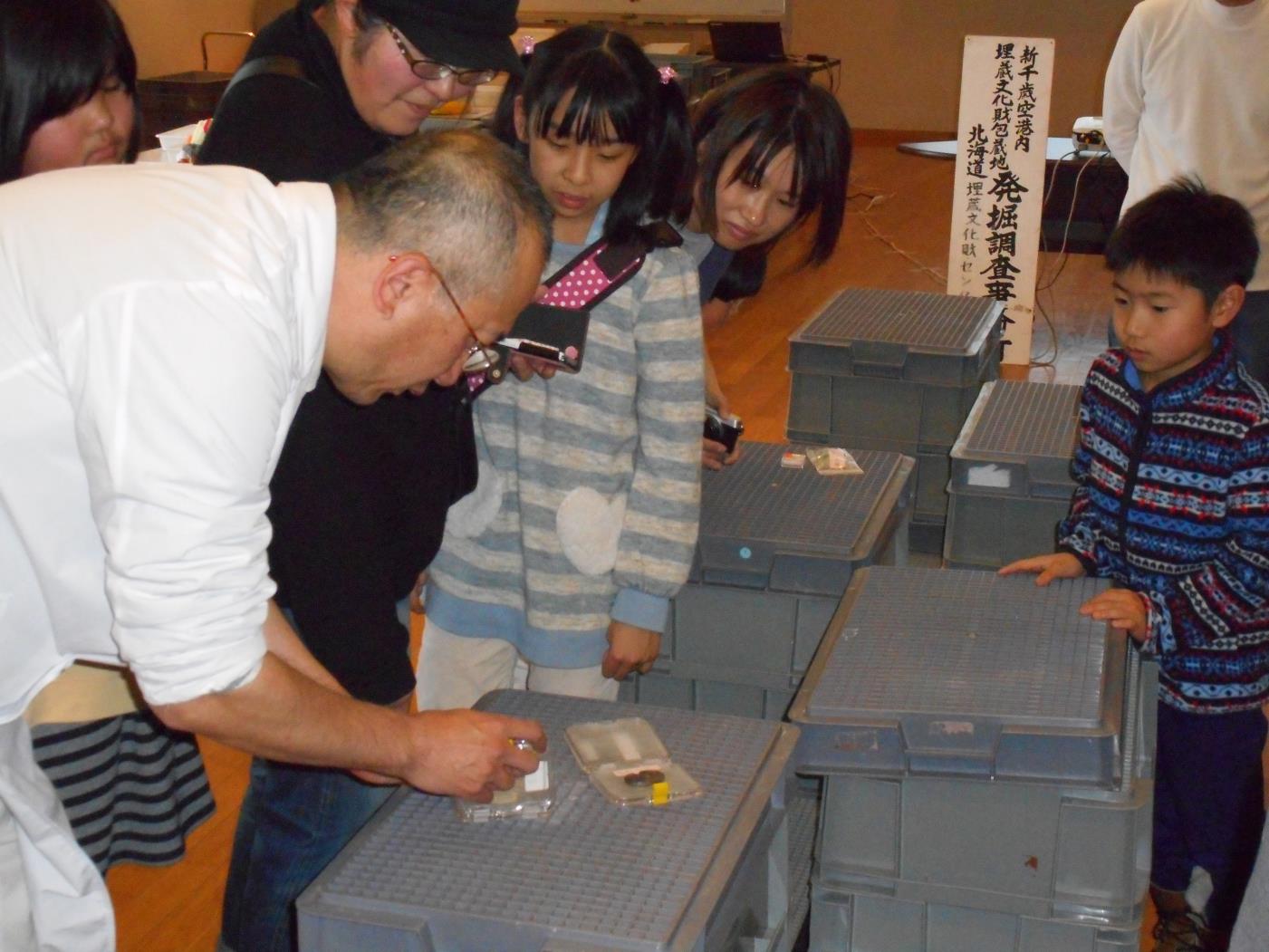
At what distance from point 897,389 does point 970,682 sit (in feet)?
3.73

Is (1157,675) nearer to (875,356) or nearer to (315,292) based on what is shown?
(875,356)

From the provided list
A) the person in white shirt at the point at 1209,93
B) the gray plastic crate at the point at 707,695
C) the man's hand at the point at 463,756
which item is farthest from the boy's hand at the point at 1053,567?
the person in white shirt at the point at 1209,93

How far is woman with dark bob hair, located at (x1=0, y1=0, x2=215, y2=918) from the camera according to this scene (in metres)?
1.32

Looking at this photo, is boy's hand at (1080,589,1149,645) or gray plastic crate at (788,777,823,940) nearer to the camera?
boy's hand at (1080,589,1149,645)

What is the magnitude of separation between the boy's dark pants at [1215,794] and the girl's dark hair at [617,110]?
88 centimetres

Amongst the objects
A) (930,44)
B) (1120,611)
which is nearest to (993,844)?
(1120,611)

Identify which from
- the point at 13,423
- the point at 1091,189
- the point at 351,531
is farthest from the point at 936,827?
the point at 1091,189

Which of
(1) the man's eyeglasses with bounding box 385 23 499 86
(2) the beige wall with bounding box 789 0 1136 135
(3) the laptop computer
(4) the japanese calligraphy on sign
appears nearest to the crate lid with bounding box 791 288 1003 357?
(1) the man's eyeglasses with bounding box 385 23 499 86

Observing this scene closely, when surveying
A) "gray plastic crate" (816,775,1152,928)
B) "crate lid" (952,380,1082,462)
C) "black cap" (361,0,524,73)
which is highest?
"black cap" (361,0,524,73)

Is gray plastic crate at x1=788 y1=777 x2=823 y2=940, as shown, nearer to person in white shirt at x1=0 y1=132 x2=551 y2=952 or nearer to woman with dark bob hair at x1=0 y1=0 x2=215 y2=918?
person in white shirt at x1=0 y1=132 x2=551 y2=952

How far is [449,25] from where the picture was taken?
1.28 m

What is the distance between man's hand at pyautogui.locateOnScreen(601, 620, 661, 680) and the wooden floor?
0.73m

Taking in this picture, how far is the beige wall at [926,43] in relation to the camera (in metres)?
8.81

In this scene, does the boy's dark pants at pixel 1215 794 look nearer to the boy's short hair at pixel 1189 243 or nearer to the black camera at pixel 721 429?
the boy's short hair at pixel 1189 243
